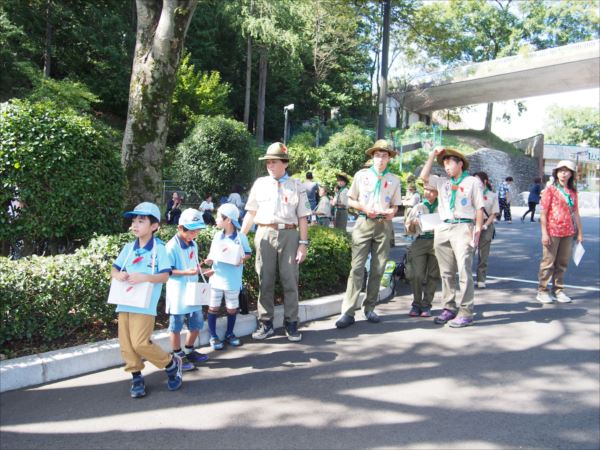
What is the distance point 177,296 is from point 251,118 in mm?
33874

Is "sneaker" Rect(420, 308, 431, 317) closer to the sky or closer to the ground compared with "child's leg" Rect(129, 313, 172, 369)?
closer to the ground

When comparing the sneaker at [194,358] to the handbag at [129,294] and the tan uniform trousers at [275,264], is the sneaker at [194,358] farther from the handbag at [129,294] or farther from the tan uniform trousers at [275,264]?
the handbag at [129,294]

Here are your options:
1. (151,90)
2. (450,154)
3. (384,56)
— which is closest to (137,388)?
(450,154)

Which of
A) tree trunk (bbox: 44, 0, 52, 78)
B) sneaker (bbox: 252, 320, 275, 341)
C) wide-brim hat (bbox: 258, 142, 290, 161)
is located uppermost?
tree trunk (bbox: 44, 0, 52, 78)

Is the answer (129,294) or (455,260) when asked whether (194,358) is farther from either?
(455,260)

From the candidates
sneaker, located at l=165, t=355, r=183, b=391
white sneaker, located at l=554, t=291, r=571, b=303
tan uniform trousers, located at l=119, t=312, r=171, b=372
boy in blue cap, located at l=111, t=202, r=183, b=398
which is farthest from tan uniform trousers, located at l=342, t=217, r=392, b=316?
white sneaker, located at l=554, t=291, r=571, b=303

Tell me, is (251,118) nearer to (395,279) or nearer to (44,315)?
(395,279)

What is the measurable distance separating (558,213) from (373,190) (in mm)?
2965

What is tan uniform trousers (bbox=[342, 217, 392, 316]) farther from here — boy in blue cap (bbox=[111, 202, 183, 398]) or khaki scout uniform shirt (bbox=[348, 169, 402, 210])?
boy in blue cap (bbox=[111, 202, 183, 398])

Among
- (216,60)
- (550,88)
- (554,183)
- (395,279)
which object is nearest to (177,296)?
(395,279)

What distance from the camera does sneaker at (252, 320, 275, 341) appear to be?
5.48 metres

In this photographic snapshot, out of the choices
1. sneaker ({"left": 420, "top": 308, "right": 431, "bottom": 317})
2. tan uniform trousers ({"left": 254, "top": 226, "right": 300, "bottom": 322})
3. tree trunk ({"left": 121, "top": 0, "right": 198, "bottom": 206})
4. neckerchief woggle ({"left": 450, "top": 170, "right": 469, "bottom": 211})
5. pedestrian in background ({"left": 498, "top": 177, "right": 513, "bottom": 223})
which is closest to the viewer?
tan uniform trousers ({"left": 254, "top": 226, "right": 300, "bottom": 322})

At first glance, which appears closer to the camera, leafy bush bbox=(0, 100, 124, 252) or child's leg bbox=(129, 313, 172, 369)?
child's leg bbox=(129, 313, 172, 369)

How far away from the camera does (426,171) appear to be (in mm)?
5961
